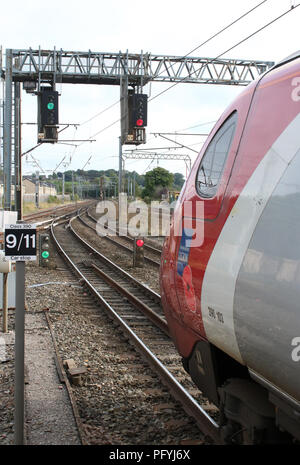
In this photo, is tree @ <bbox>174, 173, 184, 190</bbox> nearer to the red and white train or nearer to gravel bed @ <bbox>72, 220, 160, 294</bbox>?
gravel bed @ <bbox>72, 220, 160, 294</bbox>

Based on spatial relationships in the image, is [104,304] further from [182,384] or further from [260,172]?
[260,172]

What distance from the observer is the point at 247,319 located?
2777 mm

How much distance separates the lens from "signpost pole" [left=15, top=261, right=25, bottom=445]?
372cm

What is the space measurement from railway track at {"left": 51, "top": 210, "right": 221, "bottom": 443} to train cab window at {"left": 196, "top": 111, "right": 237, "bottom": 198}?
2120mm

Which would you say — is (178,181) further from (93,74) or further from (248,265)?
(248,265)

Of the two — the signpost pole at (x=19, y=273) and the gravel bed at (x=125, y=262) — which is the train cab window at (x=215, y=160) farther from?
the gravel bed at (x=125, y=262)

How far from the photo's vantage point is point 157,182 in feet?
219

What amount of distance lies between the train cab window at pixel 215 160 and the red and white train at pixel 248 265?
0.01 meters

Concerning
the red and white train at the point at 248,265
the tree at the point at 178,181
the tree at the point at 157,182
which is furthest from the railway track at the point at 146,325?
the tree at the point at 178,181

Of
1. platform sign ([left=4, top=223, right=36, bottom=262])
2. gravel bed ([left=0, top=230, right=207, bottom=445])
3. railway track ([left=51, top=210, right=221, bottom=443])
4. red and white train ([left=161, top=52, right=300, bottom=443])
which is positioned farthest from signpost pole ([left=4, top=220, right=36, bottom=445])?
railway track ([left=51, top=210, right=221, bottom=443])

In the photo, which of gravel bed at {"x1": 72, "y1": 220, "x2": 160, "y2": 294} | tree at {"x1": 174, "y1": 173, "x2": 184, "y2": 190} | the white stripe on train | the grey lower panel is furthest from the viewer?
tree at {"x1": 174, "y1": 173, "x2": 184, "y2": 190}

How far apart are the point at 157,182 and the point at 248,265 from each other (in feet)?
211

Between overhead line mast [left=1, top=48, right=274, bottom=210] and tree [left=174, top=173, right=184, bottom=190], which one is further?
tree [left=174, top=173, right=184, bottom=190]

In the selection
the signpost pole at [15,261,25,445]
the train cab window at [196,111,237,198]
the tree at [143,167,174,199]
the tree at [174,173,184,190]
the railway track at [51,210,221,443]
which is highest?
the tree at [174,173,184,190]
